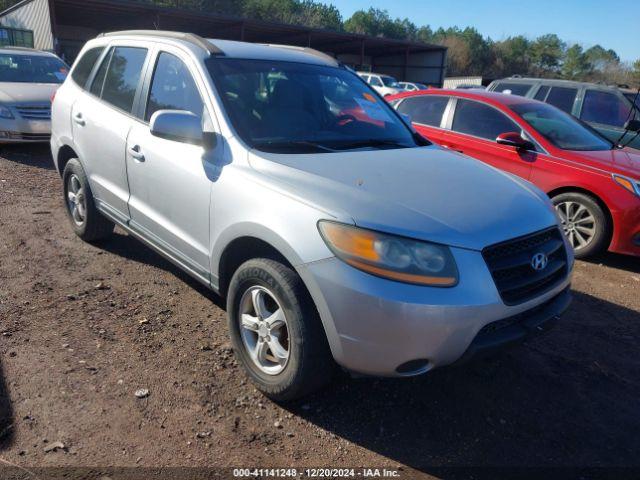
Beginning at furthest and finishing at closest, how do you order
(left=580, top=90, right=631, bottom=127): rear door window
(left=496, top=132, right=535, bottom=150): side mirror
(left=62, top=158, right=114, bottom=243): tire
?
(left=580, top=90, right=631, bottom=127): rear door window
(left=496, top=132, right=535, bottom=150): side mirror
(left=62, top=158, right=114, bottom=243): tire

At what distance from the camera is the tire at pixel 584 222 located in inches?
205

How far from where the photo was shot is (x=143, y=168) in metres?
3.54

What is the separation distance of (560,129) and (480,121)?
889 millimetres

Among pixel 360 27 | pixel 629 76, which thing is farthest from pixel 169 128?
pixel 360 27

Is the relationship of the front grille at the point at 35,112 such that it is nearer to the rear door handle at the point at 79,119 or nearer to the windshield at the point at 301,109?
the rear door handle at the point at 79,119

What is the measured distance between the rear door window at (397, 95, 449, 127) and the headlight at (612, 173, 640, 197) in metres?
2.24

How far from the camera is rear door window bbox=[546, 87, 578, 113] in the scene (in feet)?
28.5

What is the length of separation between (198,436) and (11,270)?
2.67m

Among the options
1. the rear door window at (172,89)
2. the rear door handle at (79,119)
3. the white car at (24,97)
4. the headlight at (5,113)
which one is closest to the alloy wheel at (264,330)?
the rear door window at (172,89)

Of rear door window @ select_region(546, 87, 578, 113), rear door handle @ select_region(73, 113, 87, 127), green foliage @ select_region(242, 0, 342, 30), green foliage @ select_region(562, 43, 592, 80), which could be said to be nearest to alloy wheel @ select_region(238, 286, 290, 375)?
rear door handle @ select_region(73, 113, 87, 127)

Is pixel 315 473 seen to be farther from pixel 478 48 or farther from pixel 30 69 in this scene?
pixel 478 48

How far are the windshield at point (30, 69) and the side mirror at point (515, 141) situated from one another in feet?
25.9

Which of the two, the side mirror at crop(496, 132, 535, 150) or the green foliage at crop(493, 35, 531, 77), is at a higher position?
the green foliage at crop(493, 35, 531, 77)

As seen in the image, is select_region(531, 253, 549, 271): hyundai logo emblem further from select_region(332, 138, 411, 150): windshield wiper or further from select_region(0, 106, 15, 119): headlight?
select_region(0, 106, 15, 119): headlight
